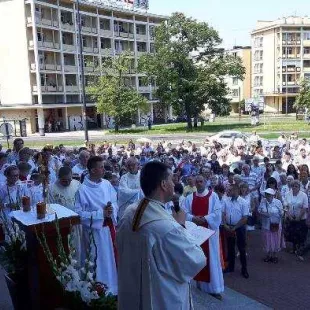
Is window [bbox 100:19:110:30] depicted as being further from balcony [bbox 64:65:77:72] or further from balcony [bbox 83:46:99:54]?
balcony [bbox 64:65:77:72]

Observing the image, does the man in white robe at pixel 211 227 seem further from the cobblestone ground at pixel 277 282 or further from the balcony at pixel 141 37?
the balcony at pixel 141 37

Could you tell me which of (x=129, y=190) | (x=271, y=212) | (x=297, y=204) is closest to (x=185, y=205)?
(x=129, y=190)

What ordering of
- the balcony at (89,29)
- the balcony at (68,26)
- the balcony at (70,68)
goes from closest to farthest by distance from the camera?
1. the balcony at (68,26)
2. the balcony at (70,68)
3. the balcony at (89,29)

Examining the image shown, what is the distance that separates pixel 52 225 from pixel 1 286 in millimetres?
2480

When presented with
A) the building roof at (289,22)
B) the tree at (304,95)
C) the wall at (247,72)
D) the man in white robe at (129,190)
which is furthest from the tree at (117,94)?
the wall at (247,72)

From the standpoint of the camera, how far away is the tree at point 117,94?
164ft

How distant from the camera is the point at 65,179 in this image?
696cm

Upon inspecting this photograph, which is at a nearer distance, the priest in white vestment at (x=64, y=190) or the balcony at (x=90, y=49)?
the priest in white vestment at (x=64, y=190)

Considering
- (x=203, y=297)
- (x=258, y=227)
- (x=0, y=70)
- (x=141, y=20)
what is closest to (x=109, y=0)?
(x=141, y=20)

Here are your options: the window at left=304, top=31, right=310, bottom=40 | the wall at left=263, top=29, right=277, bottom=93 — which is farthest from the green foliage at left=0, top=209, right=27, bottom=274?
the window at left=304, top=31, right=310, bottom=40

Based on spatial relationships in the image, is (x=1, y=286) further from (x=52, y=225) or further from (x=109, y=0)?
(x=109, y=0)

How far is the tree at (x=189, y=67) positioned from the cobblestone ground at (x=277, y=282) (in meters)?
40.1

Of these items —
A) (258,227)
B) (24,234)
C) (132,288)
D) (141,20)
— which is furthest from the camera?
(141,20)

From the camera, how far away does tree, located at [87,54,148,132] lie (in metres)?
50.0
